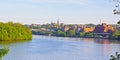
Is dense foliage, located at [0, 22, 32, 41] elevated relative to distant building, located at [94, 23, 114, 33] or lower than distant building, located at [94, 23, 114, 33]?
elevated

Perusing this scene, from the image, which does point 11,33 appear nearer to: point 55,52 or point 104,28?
point 55,52

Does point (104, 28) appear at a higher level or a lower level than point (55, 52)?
lower

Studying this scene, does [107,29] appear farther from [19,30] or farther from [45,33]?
[19,30]

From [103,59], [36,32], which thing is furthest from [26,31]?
[36,32]

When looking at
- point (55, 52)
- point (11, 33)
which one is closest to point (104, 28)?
point (11, 33)

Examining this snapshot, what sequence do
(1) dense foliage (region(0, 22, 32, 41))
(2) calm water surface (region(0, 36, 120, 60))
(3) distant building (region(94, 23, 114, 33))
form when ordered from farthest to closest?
(3) distant building (region(94, 23, 114, 33)) → (1) dense foliage (region(0, 22, 32, 41)) → (2) calm water surface (region(0, 36, 120, 60))

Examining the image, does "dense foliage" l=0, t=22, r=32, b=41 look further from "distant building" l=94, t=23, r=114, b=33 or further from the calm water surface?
"distant building" l=94, t=23, r=114, b=33

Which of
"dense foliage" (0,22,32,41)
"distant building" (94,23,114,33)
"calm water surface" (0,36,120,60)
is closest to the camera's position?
"calm water surface" (0,36,120,60)

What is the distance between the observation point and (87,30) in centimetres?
12156

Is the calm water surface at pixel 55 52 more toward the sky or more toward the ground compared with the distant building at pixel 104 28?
more toward the sky

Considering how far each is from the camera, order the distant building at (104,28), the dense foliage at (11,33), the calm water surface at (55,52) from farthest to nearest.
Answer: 1. the distant building at (104,28)
2. the dense foliage at (11,33)
3. the calm water surface at (55,52)

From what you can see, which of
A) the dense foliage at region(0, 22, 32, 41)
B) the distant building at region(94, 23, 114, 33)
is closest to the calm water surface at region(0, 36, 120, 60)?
the dense foliage at region(0, 22, 32, 41)

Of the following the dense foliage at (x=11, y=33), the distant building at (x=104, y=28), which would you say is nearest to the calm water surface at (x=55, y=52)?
the dense foliage at (x=11, y=33)

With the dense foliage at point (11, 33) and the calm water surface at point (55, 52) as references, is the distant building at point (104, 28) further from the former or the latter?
the calm water surface at point (55, 52)
